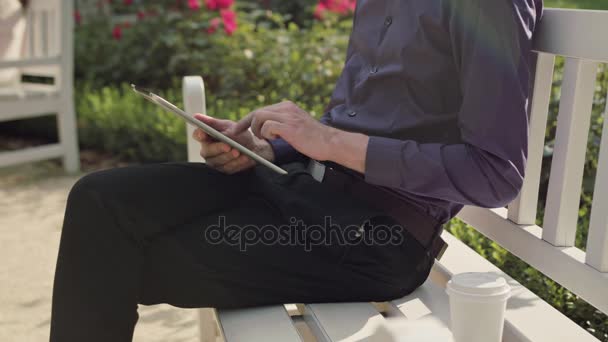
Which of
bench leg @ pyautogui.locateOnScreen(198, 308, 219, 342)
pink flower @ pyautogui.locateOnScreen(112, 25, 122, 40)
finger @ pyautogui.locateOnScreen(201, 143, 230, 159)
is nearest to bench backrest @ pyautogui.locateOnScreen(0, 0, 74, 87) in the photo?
pink flower @ pyautogui.locateOnScreen(112, 25, 122, 40)

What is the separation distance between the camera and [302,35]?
579cm

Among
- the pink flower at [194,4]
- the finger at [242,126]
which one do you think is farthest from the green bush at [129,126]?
the finger at [242,126]

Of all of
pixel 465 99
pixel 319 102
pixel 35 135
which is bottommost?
pixel 35 135

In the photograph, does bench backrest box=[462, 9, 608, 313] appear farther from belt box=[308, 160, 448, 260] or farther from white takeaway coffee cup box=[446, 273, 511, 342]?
white takeaway coffee cup box=[446, 273, 511, 342]

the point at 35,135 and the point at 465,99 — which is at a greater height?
the point at 465,99

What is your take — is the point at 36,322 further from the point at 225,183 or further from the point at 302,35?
the point at 302,35

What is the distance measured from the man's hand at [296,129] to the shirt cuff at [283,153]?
0.30 metres

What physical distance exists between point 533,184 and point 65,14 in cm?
399

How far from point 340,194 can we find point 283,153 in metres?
0.35

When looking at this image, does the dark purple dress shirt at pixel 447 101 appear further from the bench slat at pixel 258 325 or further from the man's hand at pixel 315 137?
the bench slat at pixel 258 325

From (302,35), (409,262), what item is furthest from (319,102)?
(409,262)

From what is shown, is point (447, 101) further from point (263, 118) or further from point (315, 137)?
point (263, 118)

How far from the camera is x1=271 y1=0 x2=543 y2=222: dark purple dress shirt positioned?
4.66ft

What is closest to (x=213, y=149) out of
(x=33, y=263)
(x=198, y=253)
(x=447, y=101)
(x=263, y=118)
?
(x=263, y=118)
